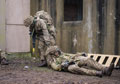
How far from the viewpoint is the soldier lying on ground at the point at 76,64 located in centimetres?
621

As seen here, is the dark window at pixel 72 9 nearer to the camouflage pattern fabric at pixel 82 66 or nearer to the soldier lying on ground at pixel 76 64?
the soldier lying on ground at pixel 76 64

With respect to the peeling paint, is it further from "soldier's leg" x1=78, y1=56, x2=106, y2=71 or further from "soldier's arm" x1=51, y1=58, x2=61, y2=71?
"soldier's leg" x1=78, y1=56, x2=106, y2=71

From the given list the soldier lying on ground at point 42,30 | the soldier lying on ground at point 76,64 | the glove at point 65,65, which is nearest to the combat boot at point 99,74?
the soldier lying on ground at point 76,64

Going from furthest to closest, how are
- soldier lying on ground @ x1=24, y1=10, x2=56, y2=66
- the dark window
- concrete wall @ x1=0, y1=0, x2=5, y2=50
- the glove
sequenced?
the dark window, concrete wall @ x1=0, y1=0, x2=5, y2=50, soldier lying on ground @ x1=24, y1=10, x2=56, y2=66, the glove

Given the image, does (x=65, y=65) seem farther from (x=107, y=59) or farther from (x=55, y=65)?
(x=107, y=59)

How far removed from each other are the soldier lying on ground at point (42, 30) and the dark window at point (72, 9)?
11.0 ft

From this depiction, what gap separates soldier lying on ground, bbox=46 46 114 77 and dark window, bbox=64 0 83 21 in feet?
15.1

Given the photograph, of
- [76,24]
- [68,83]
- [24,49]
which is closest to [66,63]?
[68,83]

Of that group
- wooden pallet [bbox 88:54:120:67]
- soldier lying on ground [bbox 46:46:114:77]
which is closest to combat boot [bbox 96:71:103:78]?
soldier lying on ground [bbox 46:46:114:77]

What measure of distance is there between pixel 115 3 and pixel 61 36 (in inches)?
117

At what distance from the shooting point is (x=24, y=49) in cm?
1218

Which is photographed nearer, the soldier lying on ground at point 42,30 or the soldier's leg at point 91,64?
the soldier's leg at point 91,64

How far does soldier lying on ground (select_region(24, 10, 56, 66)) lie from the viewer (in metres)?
8.16

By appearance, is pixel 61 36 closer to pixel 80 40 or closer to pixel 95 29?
pixel 80 40
